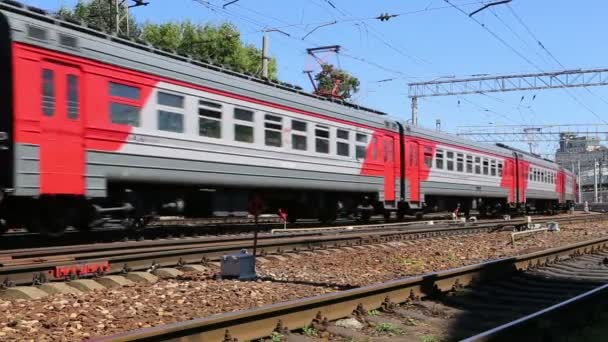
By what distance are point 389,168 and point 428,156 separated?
2.90 m

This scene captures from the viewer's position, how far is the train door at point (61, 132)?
33.4ft

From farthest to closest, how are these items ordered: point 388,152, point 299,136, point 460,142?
point 460,142
point 388,152
point 299,136

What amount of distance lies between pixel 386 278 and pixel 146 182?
525 centimetres

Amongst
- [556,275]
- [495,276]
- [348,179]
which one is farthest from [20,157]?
[348,179]

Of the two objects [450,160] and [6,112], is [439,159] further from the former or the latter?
[6,112]

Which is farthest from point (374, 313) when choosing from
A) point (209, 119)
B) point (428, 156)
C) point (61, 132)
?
point (428, 156)

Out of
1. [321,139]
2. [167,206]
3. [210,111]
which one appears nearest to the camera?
[167,206]

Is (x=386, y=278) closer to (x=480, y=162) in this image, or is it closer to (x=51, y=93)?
(x=51, y=93)

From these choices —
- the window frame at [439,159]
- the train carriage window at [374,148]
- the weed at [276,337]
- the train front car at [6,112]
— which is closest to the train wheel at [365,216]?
the train carriage window at [374,148]

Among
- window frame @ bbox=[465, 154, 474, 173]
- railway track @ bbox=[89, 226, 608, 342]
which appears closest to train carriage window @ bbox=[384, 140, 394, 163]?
window frame @ bbox=[465, 154, 474, 173]

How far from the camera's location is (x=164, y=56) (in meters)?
12.8

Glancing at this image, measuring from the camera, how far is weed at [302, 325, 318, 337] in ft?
19.5

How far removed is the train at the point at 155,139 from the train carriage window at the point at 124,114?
3 centimetres

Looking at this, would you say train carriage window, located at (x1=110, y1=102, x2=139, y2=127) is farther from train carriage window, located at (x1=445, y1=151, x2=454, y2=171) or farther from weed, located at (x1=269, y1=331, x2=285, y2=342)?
train carriage window, located at (x1=445, y1=151, x2=454, y2=171)
